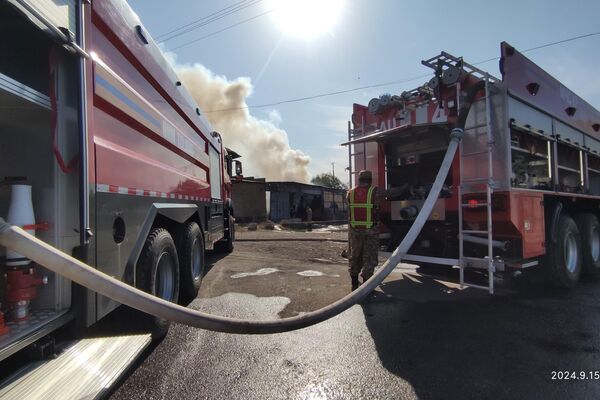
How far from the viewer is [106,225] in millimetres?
2609

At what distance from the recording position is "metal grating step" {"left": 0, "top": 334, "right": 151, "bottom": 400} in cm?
185

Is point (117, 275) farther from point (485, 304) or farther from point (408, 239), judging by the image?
point (485, 304)

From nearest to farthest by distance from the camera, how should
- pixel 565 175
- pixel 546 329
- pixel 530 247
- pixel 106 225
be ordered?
1. pixel 106 225
2. pixel 546 329
3. pixel 530 247
4. pixel 565 175

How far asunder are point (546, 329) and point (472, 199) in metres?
1.70

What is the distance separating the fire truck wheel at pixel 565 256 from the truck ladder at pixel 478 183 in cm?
151

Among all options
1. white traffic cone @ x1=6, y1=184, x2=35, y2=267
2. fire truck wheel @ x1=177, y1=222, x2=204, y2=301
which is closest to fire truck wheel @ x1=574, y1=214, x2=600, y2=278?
fire truck wheel @ x1=177, y1=222, x2=204, y2=301

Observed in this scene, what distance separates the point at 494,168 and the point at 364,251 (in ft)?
6.60

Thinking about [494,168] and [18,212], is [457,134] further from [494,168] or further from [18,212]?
[18,212]

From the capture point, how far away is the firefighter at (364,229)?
5129 mm

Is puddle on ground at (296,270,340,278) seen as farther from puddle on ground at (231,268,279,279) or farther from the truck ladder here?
the truck ladder

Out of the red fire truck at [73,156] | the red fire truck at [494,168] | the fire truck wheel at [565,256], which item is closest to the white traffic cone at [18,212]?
the red fire truck at [73,156]

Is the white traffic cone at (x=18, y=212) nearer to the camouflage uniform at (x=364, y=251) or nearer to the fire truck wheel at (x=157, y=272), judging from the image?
the fire truck wheel at (x=157, y=272)

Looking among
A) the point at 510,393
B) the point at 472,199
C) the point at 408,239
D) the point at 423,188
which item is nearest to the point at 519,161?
the point at 472,199

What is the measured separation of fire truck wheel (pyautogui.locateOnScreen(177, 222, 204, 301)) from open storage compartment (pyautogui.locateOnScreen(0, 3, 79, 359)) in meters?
2.24
